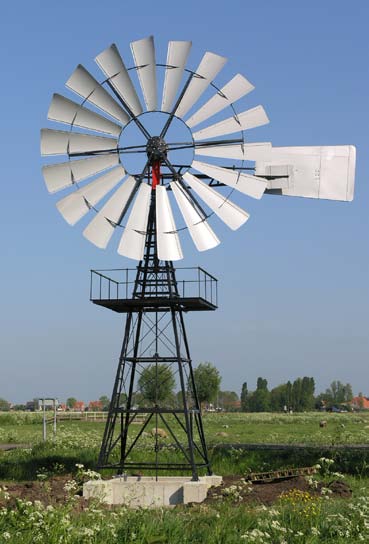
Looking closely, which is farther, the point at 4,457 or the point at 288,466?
the point at 4,457

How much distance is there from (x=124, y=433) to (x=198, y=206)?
7031mm

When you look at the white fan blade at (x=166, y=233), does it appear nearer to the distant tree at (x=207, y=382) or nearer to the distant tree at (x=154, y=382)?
the distant tree at (x=154, y=382)

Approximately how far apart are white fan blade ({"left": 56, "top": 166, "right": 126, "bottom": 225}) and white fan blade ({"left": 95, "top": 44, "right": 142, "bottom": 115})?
2.02 metres

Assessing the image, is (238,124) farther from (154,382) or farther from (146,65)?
(154,382)

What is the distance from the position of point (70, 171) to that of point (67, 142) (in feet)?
2.76

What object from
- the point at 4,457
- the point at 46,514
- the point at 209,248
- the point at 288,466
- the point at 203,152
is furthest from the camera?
the point at 4,457

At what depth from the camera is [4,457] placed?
31062mm

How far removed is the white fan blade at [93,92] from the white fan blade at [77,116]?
31cm

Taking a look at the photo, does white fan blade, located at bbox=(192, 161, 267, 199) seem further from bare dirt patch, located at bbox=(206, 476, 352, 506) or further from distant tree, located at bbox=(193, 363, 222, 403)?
distant tree, located at bbox=(193, 363, 222, 403)

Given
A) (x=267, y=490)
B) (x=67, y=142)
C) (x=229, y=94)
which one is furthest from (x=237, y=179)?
(x=267, y=490)

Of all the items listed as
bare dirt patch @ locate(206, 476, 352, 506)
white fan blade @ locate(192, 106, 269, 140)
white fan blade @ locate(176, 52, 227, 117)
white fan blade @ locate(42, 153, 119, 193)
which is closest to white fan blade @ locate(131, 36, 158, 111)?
white fan blade @ locate(176, 52, 227, 117)

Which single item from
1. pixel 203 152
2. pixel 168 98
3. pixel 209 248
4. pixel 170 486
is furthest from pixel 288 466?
pixel 168 98

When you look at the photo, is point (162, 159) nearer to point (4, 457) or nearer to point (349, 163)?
point (349, 163)

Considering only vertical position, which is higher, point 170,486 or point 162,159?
point 162,159
